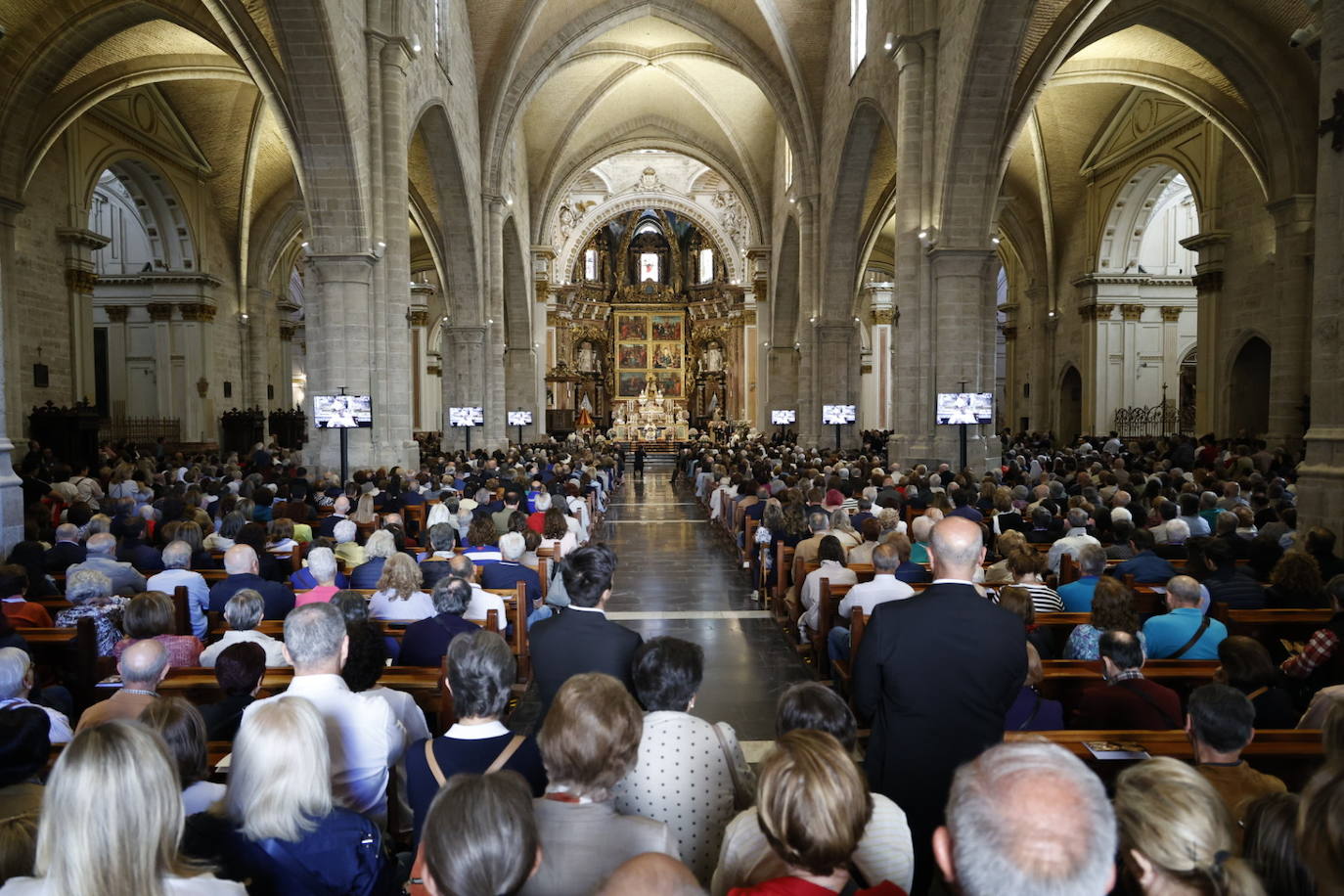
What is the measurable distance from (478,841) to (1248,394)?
21753 millimetres

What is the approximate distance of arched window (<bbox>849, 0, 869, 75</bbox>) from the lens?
62.2 ft

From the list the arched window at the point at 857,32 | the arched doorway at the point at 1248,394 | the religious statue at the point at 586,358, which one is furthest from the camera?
the religious statue at the point at 586,358

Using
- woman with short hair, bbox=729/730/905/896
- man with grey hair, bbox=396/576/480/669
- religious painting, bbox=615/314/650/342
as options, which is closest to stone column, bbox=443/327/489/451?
man with grey hair, bbox=396/576/480/669

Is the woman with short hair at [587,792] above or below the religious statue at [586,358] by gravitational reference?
below

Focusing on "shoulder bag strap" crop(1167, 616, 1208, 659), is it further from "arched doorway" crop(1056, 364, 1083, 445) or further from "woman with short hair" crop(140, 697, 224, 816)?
"arched doorway" crop(1056, 364, 1083, 445)

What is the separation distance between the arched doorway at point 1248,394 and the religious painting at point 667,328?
29.5m

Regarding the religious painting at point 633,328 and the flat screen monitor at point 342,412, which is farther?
the religious painting at point 633,328

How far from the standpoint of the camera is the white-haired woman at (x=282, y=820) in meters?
2.36

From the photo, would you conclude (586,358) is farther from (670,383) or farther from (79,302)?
(79,302)

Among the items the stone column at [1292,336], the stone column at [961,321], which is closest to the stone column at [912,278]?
the stone column at [961,321]

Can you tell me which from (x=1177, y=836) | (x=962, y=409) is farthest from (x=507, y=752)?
(x=962, y=409)

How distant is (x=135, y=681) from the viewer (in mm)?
3363

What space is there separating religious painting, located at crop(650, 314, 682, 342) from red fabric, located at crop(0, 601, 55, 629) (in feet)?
135

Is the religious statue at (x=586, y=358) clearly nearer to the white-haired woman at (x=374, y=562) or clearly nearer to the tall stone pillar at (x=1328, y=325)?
the white-haired woman at (x=374, y=562)
